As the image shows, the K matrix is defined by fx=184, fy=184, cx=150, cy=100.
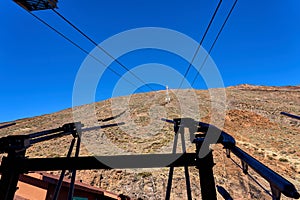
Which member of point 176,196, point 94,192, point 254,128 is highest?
point 254,128

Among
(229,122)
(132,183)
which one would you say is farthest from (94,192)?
(229,122)

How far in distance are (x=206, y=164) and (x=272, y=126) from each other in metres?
34.0

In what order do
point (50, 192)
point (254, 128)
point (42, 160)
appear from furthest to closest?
point (254, 128), point (50, 192), point (42, 160)

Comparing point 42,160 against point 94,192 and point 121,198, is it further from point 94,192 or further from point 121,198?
point 121,198

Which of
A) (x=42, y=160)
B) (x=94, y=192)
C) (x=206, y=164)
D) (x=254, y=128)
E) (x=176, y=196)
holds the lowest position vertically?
(x=176, y=196)

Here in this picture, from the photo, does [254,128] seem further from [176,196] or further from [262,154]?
[176,196]

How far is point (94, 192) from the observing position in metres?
10.0

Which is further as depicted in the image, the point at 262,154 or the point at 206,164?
the point at 262,154

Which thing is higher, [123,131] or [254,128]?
[254,128]

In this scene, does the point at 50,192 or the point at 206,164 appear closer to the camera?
the point at 206,164

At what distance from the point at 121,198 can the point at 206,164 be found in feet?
30.3

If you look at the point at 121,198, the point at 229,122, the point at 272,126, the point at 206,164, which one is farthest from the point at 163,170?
the point at 272,126

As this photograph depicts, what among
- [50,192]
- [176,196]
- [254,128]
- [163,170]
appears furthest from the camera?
[254,128]

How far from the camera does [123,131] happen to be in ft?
91.0
